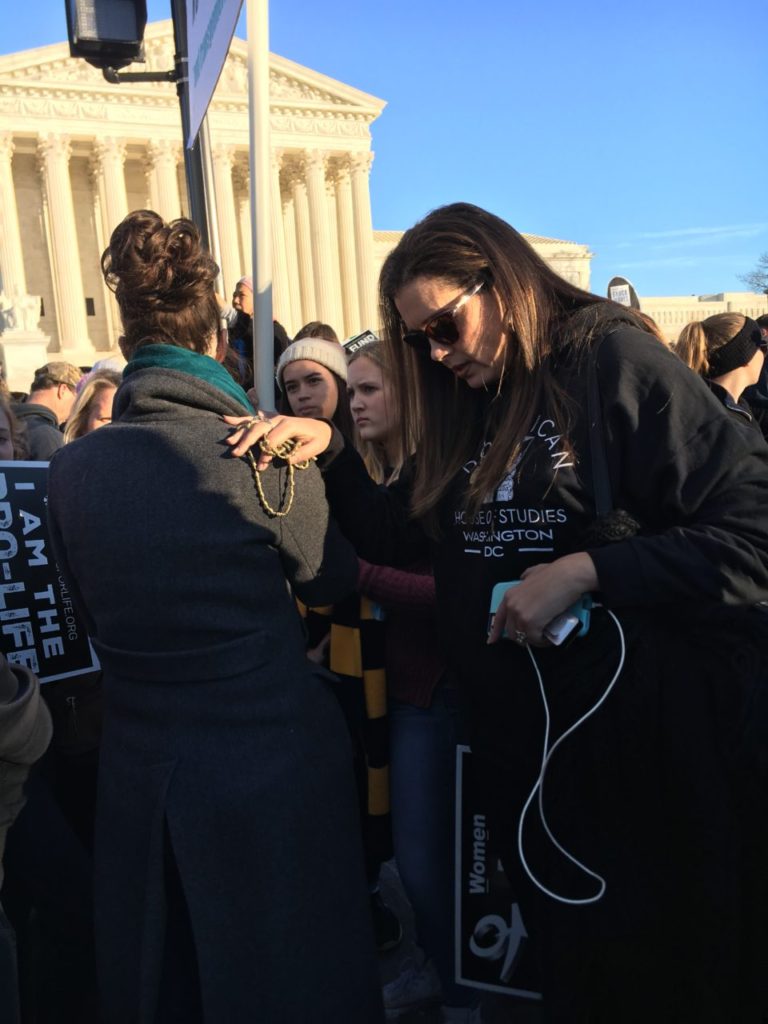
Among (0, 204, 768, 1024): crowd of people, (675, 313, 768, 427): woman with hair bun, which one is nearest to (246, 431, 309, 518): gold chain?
(0, 204, 768, 1024): crowd of people

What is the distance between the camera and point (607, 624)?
1619mm

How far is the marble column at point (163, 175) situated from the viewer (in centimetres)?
4159

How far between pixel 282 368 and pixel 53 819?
182 centimetres

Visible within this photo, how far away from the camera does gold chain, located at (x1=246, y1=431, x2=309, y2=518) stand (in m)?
1.68

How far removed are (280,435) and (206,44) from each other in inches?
51.4

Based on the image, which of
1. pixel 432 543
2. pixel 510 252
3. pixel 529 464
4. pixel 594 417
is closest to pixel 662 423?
pixel 594 417

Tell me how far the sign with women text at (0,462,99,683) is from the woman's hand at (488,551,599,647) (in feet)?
4.36

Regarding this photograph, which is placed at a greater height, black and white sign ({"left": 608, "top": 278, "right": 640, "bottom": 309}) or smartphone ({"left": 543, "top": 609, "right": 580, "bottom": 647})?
black and white sign ({"left": 608, "top": 278, "right": 640, "bottom": 309})

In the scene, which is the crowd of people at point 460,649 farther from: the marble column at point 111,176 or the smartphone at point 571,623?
the marble column at point 111,176

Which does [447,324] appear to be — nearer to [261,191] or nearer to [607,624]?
[261,191]

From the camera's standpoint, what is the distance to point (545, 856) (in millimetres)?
1715

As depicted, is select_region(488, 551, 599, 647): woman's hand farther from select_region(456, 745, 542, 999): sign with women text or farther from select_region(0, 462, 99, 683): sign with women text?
select_region(0, 462, 99, 683): sign with women text

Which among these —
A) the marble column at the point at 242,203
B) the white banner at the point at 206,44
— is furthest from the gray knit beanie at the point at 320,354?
the marble column at the point at 242,203

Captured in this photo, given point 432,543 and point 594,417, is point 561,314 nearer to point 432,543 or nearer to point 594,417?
point 594,417
